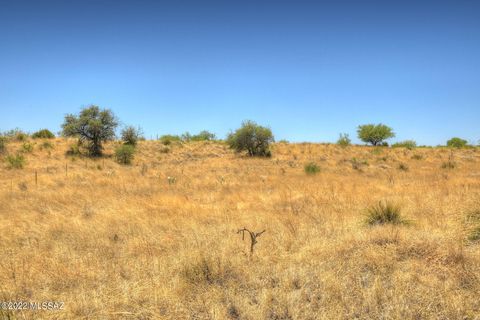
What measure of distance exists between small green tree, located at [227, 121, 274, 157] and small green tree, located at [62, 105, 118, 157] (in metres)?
11.1

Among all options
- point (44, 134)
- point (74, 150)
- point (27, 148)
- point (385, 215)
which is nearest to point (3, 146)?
point (27, 148)

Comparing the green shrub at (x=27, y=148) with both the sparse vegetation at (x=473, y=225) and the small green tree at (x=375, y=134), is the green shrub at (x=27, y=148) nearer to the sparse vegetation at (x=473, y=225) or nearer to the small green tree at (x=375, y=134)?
the sparse vegetation at (x=473, y=225)

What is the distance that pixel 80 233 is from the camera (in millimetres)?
5914

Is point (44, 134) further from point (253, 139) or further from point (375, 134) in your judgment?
point (375, 134)

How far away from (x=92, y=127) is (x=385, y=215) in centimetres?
2471

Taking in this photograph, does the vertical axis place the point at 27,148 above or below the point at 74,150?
above

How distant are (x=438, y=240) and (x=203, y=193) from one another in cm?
720

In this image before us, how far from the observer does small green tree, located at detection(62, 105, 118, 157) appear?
25.5 meters

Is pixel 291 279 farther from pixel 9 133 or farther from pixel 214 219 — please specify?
pixel 9 133

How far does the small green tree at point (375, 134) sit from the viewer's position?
152ft

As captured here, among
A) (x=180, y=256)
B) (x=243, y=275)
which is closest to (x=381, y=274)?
(x=243, y=275)

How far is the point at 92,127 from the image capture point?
83.6 ft

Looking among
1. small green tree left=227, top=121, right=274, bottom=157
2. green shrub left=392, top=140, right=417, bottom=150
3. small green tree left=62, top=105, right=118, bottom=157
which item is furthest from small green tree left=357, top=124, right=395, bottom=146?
small green tree left=62, top=105, right=118, bottom=157

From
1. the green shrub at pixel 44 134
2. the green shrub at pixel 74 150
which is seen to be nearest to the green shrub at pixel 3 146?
the green shrub at pixel 74 150
